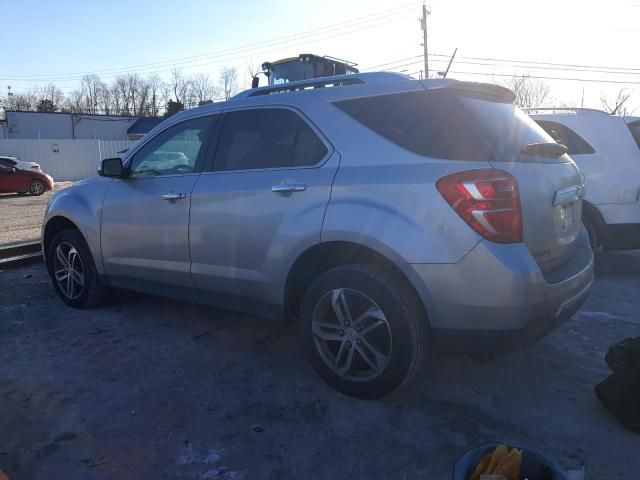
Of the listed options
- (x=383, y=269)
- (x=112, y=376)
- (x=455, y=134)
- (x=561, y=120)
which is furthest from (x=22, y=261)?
(x=561, y=120)

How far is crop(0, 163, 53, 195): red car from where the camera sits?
58.6ft

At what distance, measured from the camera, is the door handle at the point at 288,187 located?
3.16 meters

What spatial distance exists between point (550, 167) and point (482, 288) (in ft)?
3.09

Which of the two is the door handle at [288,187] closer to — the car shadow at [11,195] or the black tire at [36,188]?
the black tire at [36,188]

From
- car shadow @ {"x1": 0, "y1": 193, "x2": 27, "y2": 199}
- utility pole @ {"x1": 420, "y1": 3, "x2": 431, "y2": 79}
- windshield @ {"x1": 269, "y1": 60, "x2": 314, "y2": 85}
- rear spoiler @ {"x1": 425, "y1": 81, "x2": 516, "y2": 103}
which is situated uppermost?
utility pole @ {"x1": 420, "y1": 3, "x2": 431, "y2": 79}

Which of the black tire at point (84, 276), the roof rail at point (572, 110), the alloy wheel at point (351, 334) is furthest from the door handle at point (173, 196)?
the roof rail at point (572, 110)

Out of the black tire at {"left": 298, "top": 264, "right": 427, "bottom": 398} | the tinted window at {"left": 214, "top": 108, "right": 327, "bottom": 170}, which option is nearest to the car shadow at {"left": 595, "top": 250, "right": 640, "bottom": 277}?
the black tire at {"left": 298, "top": 264, "right": 427, "bottom": 398}

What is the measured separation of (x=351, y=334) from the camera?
10.0 feet

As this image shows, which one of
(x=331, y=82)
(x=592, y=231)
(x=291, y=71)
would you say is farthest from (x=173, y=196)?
(x=291, y=71)

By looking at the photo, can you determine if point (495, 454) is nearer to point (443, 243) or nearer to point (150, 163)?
point (443, 243)

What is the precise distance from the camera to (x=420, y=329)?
2.82 meters

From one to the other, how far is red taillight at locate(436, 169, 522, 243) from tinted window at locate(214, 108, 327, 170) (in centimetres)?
89

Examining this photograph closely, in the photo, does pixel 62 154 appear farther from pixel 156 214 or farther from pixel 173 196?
pixel 173 196

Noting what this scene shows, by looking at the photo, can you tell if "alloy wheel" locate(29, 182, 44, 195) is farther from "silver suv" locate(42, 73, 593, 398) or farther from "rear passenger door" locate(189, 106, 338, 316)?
"rear passenger door" locate(189, 106, 338, 316)
